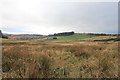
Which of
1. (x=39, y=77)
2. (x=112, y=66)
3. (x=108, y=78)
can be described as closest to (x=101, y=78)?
(x=108, y=78)

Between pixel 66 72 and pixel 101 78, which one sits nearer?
pixel 101 78

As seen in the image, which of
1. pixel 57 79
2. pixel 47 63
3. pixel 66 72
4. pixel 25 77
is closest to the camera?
pixel 25 77

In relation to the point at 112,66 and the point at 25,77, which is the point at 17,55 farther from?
the point at 112,66

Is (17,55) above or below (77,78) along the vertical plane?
above

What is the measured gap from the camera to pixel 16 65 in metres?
3.29

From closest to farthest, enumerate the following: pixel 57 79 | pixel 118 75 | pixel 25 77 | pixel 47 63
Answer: pixel 25 77 → pixel 57 79 → pixel 118 75 → pixel 47 63

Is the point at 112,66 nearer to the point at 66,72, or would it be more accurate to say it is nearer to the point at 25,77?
the point at 66,72

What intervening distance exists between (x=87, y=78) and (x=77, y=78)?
319mm

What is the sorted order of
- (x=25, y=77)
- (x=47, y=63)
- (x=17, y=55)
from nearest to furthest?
1. (x=25, y=77)
2. (x=47, y=63)
3. (x=17, y=55)

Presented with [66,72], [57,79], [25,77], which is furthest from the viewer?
[66,72]

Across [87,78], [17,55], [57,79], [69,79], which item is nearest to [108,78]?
[87,78]

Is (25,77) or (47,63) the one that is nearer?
(25,77)

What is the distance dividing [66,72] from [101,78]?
116cm

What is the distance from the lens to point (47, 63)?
329cm
